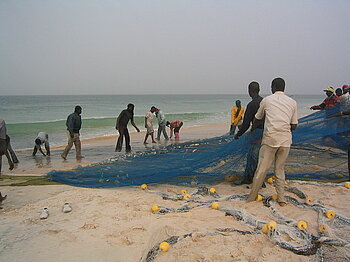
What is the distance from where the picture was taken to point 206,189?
Answer: 4.71 metres

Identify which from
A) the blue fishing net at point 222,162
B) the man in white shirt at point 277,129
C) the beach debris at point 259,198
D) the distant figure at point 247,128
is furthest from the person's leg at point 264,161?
the blue fishing net at point 222,162

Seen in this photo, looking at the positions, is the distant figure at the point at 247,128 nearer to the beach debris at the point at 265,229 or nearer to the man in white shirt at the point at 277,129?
the man in white shirt at the point at 277,129

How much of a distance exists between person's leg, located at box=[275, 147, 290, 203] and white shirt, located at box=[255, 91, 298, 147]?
0.11 m

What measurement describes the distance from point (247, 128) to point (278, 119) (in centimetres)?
90

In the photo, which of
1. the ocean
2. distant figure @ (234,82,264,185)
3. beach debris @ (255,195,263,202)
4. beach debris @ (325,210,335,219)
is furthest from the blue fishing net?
the ocean

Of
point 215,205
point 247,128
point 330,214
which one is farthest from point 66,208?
point 330,214

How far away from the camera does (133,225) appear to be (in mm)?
3555

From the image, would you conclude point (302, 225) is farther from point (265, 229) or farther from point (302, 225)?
point (265, 229)

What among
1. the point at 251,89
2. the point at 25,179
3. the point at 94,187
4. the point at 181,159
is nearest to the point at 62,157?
the point at 25,179

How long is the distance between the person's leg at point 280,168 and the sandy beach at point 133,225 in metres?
0.22

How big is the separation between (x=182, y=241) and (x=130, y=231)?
2.47ft

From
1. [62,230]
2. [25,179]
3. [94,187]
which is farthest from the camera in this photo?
[25,179]

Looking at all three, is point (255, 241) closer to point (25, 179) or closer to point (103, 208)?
point (103, 208)

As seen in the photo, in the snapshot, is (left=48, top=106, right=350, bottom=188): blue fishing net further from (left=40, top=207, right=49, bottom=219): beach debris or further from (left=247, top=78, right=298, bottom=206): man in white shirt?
(left=40, top=207, right=49, bottom=219): beach debris
